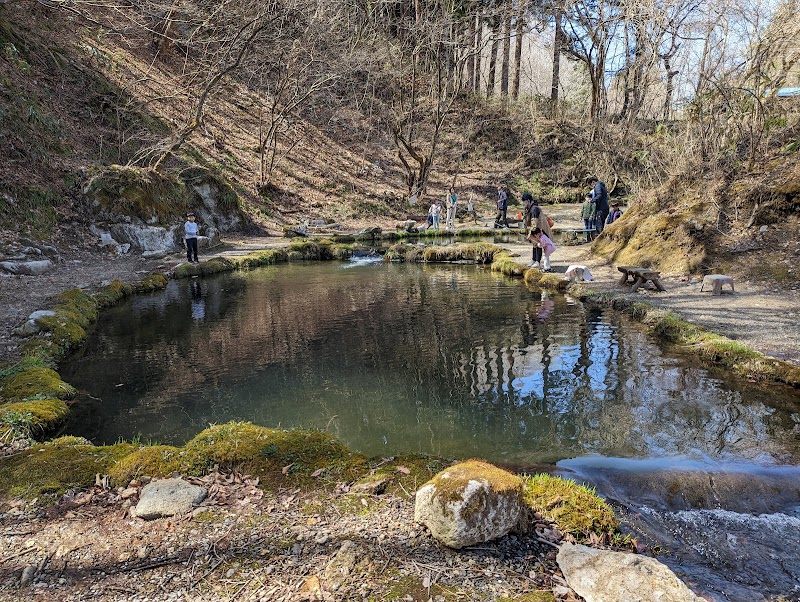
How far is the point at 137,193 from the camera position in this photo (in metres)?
16.2

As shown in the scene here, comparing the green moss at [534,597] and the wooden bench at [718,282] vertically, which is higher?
the wooden bench at [718,282]

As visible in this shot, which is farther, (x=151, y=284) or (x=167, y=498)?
(x=151, y=284)

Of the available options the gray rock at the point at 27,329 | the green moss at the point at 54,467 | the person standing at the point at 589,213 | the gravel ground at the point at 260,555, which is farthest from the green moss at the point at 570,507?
the person standing at the point at 589,213

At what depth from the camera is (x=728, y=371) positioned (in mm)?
6562

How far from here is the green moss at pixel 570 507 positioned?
322 centimetres

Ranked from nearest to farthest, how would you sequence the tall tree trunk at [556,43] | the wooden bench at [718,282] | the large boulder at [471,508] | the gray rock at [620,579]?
1. the gray rock at [620,579]
2. the large boulder at [471,508]
3. the wooden bench at [718,282]
4. the tall tree trunk at [556,43]

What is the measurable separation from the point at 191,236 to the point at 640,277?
11.6m

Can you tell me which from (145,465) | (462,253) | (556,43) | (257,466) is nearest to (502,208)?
(462,253)

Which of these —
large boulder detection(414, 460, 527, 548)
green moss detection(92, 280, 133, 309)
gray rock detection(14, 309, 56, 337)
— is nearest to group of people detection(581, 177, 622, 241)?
green moss detection(92, 280, 133, 309)

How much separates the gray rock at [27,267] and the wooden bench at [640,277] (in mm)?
12843

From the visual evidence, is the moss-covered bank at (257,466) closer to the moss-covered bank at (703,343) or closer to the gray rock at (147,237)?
the moss-covered bank at (703,343)

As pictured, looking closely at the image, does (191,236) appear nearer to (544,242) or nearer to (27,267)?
(27,267)

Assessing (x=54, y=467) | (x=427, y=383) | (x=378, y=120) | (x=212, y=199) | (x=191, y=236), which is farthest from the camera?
(x=378, y=120)

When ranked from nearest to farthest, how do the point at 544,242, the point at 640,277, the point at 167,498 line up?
1. the point at 167,498
2. the point at 640,277
3. the point at 544,242
